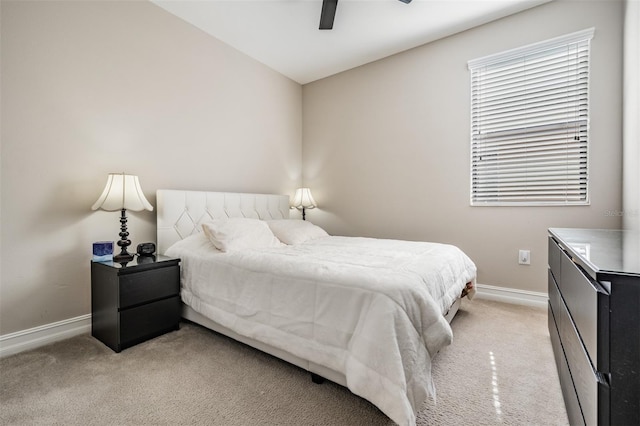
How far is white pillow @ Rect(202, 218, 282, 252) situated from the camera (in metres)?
2.22

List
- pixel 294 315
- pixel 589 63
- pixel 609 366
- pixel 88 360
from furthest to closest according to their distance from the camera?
pixel 589 63, pixel 88 360, pixel 294 315, pixel 609 366

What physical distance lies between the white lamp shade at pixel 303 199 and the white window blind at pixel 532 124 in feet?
6.59

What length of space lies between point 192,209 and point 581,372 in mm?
2793

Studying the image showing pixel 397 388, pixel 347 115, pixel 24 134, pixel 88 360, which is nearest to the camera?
pixel 397 388

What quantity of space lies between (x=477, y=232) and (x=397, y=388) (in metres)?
2.29

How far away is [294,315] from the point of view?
1.54 meters

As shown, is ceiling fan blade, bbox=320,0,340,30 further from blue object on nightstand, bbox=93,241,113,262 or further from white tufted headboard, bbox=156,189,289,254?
blue object on nightstand, bbox=93,241,113,262

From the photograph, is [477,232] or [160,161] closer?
[160,161]

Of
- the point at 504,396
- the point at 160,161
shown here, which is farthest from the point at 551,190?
the point at 160,161

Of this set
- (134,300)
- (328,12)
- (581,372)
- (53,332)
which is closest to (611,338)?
(581,372)

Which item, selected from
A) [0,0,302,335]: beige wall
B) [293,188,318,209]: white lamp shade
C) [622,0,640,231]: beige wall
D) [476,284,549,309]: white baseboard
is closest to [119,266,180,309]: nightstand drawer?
[0,0,302,335]: beige wall

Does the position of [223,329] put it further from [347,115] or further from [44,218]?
[347,115]

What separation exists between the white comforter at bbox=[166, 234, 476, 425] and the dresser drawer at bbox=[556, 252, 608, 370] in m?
0.50

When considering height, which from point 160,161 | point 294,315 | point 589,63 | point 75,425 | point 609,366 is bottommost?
point 75,425
